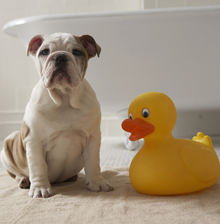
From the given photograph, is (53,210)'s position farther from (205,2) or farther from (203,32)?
(205,2)

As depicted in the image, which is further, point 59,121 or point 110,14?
point 110,14

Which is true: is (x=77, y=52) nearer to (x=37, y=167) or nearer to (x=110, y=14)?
(x=37, y=167)

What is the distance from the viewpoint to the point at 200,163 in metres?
1.12

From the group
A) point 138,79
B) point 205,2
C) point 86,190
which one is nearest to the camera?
point 86,190

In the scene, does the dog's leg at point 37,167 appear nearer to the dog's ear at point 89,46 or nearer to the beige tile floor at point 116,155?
the dog's ear at point 89,46

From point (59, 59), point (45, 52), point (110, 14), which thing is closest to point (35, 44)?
point (45, 52)

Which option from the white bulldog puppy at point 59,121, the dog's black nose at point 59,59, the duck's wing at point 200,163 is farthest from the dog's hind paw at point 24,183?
the duck's wing at point 200,163

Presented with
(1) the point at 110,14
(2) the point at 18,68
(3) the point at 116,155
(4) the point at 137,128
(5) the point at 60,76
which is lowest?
(3) the point at 116,155

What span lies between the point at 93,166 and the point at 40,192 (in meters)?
0.26

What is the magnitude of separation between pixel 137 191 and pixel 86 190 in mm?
234

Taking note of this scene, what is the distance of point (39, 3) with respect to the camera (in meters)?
3.33

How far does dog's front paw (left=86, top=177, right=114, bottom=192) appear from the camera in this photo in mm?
1248

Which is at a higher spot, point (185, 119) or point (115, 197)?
point (115, 197)

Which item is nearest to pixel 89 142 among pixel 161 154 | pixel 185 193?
pixel 161 154
